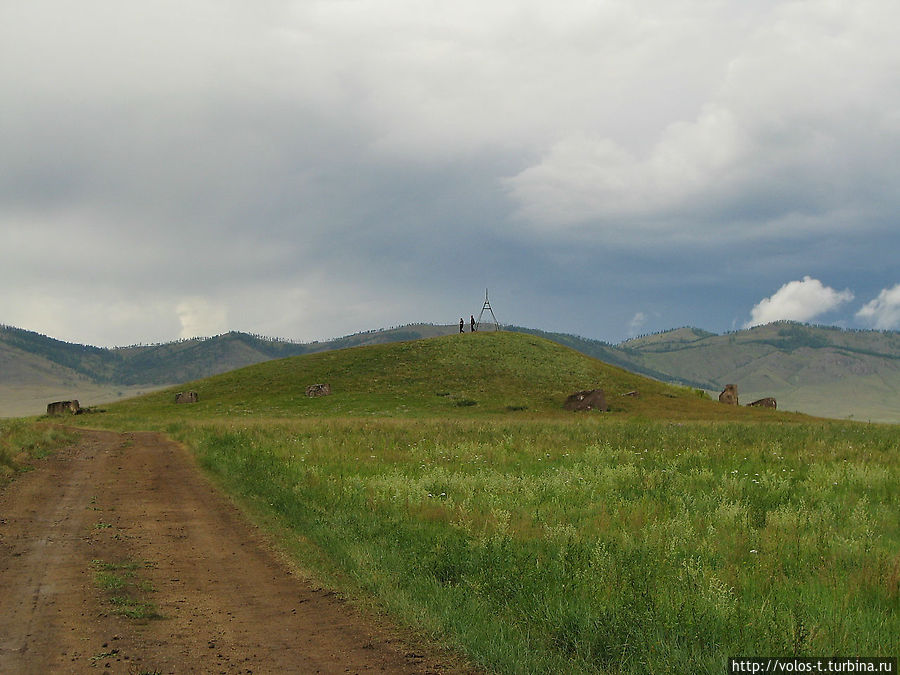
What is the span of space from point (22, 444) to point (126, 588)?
22.7 m

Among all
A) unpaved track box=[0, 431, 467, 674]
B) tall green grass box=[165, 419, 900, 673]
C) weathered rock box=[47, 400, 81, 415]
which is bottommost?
unpaved track box=[0, 431, 467, 674]

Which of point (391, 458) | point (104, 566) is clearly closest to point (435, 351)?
point (391, 458)

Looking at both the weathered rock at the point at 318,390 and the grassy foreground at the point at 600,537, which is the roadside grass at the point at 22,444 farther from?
the weathered rock at the point at 318,390

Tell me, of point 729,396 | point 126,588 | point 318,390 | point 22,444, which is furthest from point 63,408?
point 729,396

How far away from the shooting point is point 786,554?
388 inches

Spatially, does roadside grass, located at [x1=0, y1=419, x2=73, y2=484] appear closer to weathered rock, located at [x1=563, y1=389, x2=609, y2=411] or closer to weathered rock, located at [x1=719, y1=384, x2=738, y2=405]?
weathered rock, located at [x1=563, y1=389, x2=609, y2=411]

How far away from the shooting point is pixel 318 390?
→ 229ft

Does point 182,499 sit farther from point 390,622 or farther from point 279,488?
point 390,622

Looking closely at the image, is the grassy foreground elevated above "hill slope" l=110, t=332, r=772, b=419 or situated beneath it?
situated beneath

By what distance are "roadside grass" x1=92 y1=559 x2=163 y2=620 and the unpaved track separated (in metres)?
0.09

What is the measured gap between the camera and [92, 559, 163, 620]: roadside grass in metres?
8.04

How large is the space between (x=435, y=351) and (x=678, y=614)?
270 ft

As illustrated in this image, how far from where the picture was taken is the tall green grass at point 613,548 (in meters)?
6.77

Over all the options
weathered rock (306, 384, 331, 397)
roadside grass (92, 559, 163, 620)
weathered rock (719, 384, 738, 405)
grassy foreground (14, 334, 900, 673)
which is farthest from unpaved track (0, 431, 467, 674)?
weathered rock (719, 384, 738, 405)
